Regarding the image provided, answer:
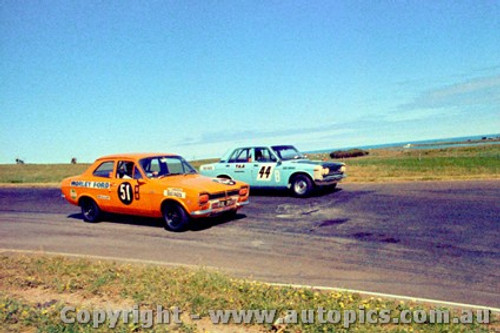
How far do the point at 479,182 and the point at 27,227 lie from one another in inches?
536

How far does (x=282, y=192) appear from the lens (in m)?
14.4

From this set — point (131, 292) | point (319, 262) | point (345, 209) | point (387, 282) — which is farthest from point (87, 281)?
point (345, 209)

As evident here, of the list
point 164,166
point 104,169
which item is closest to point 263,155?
point 164,166

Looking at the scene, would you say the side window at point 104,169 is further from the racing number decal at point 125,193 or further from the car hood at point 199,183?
the car hood at point 199,183

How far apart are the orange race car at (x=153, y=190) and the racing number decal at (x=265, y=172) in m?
3.26

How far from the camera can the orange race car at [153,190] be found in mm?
8547

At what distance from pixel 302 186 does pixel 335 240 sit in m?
5.47

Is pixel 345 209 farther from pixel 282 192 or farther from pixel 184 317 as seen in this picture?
pixel 184 317

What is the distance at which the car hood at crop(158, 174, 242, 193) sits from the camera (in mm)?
8641

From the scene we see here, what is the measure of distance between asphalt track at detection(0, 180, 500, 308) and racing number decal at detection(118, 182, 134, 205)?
24.9 inches

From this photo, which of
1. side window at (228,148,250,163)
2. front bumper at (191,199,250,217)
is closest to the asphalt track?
front bumper at (191,199,250,217)

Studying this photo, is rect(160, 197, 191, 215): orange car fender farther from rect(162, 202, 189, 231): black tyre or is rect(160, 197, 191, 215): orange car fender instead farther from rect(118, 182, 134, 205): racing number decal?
rect(118, 182, 134, 205): racing number decal

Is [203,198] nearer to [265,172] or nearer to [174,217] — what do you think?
[174,217]

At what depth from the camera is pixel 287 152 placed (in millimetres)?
13766
